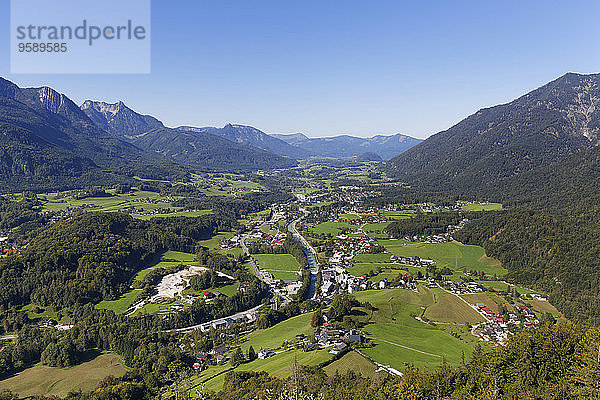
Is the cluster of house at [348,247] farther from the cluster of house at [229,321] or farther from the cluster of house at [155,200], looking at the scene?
the cluster of house at [155,200]

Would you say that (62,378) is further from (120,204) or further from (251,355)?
(120,204)

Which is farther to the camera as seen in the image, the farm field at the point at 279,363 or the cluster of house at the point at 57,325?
the cluster of house at the point at 57,325

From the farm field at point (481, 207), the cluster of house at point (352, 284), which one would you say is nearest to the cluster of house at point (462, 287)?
the cluster of house at point (352, 284)

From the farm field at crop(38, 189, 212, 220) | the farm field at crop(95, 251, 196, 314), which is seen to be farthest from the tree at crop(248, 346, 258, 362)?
the farm field at crop(38, 189, 212, 220)

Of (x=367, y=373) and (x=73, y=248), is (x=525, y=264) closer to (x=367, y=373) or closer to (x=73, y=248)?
(x=367, y=373)

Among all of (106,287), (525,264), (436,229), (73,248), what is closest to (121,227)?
(73,248)

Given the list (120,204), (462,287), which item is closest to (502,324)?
(462,287)
